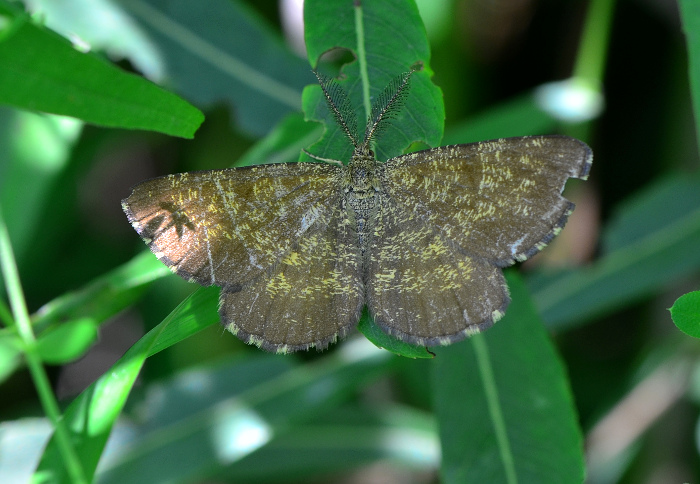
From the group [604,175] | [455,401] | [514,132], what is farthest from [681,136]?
[455,401]

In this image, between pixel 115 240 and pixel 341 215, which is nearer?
pixel 341 215

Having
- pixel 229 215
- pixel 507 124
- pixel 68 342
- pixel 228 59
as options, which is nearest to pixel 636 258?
pixel 507 124

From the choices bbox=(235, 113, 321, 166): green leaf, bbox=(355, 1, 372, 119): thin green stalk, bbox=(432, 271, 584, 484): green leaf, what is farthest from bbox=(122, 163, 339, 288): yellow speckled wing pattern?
bbox=(432, 271, 584, 484): green leaf

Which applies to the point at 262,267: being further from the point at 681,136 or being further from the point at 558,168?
the point at 681,136

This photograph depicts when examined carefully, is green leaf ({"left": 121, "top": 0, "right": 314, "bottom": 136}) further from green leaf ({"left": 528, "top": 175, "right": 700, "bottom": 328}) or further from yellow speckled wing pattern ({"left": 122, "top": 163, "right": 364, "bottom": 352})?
green leaf ({"left": 528, "top": 175, "right": 700, "bottom": 328})

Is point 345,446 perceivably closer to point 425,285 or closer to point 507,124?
point 425,285
